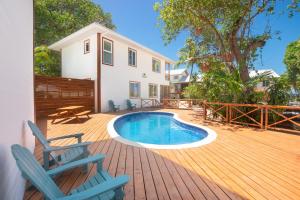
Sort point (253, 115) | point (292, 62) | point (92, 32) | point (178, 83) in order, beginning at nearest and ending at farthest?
point (253, 115), point (92, 32), point (292, 62), point (178, 83)

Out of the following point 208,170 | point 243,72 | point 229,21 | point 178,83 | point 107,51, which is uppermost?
point 229,21

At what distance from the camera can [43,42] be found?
63.4ft

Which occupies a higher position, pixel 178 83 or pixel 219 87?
pixel 178 83

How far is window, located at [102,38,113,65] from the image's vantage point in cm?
1193

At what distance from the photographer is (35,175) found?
65.9 inches

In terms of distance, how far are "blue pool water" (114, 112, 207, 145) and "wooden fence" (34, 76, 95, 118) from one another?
10.3ft

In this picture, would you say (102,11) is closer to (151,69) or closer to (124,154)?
(151,69)

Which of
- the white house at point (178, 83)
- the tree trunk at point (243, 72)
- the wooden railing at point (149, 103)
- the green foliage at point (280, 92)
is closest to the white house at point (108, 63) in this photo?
the wooden railing at point (149, 103)

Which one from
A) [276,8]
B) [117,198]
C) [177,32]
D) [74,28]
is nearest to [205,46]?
[177,32]

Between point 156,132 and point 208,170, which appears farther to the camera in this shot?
point 156,132

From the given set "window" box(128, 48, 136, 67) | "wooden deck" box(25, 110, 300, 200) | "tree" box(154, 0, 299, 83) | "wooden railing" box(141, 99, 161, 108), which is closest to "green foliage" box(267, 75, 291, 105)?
"tree" box(154, 0, 299, 83)

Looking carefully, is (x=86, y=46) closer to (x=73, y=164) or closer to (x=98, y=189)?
(x=73, y=164)

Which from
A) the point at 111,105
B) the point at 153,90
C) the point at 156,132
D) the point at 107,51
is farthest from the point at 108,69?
the point at 153,90

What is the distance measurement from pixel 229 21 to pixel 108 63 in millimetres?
8090
